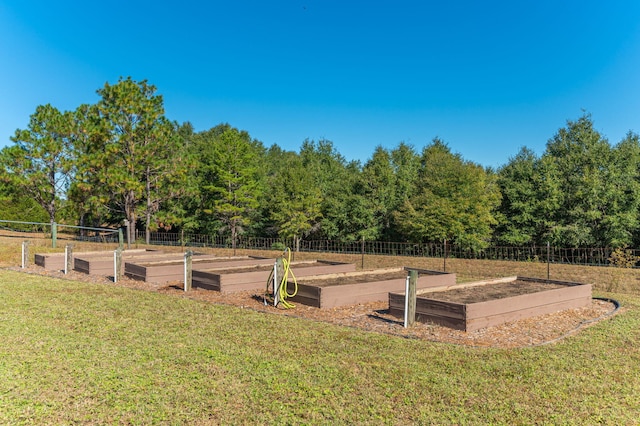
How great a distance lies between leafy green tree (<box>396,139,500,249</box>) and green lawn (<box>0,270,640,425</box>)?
17.3m

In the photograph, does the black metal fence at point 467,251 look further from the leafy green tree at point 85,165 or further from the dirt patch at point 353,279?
the leafy green tree at point 85,165

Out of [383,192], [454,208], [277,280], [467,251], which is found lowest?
[467,251]

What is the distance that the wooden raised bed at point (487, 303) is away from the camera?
20.6 ft

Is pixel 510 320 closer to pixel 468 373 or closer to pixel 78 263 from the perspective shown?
pixel 468 373

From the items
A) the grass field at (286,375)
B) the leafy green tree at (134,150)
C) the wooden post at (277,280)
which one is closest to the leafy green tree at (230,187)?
the leafy green tree at (134,150)

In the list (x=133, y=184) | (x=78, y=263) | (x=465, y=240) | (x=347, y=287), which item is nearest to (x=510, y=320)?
(x=347, y=287)

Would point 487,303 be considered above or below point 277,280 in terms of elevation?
below

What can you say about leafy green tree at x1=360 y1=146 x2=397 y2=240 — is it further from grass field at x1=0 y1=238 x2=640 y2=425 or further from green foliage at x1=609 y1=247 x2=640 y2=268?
grass field at x1=0 y1=238 x2=640 y2=425

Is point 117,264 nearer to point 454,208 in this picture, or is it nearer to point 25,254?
point 25,254

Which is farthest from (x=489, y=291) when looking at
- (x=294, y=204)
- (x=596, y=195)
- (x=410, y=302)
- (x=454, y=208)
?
(x=294, y=204)

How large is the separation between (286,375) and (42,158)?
28990 mm

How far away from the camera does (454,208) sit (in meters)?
24.0

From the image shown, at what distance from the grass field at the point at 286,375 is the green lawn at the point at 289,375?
0.02 metres

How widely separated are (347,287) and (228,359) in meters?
3.84
